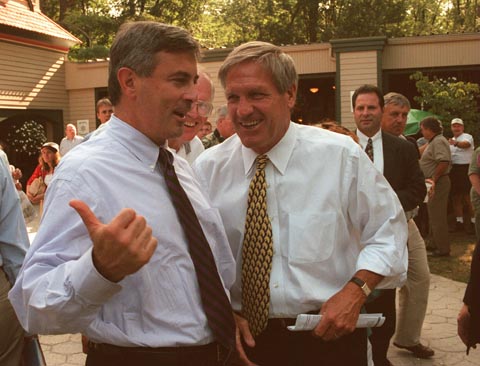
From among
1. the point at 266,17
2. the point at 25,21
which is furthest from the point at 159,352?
the point at 266,17

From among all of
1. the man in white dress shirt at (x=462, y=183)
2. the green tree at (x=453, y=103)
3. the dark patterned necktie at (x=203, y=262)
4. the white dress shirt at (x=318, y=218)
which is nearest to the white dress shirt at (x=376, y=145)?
the white dress shirt at (x=318, y=218)

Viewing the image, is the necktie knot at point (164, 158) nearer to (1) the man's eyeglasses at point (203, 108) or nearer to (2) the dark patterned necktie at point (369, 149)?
(1) the man's eyeglasses at point (203, 108)

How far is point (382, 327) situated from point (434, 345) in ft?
4.01

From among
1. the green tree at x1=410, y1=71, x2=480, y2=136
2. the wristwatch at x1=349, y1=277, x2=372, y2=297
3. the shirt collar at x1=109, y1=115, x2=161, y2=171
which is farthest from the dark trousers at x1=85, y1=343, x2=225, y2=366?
the green tree at x1=410, y1=71, x2=480, y2=136

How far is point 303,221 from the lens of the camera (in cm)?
234

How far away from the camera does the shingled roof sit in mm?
16844

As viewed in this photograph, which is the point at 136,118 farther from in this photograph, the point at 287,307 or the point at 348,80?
the point at 348,80

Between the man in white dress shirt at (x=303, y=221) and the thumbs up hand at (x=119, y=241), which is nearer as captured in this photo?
the thumbs up hand at (x=119, y=241)

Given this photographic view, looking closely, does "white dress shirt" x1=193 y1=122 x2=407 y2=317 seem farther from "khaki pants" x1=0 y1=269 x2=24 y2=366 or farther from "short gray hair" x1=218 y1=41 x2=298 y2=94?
"khaki pants" x1=0 y1=269 x2=24 y2=366

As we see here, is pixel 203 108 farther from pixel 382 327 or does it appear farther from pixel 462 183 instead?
pixel 462 183

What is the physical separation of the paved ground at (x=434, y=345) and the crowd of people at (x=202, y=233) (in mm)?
2186

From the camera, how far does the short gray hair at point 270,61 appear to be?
7.70ft

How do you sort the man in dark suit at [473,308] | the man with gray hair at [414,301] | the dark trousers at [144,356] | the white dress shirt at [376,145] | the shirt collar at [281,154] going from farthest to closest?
the man with gray hair at [414,301] → the white dress shirt at [376,145] → the man in dark suit at [473,308] → the shirt collar at [281,154] → the dark trousers at [144,356]

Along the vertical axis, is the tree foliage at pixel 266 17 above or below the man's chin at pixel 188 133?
above
